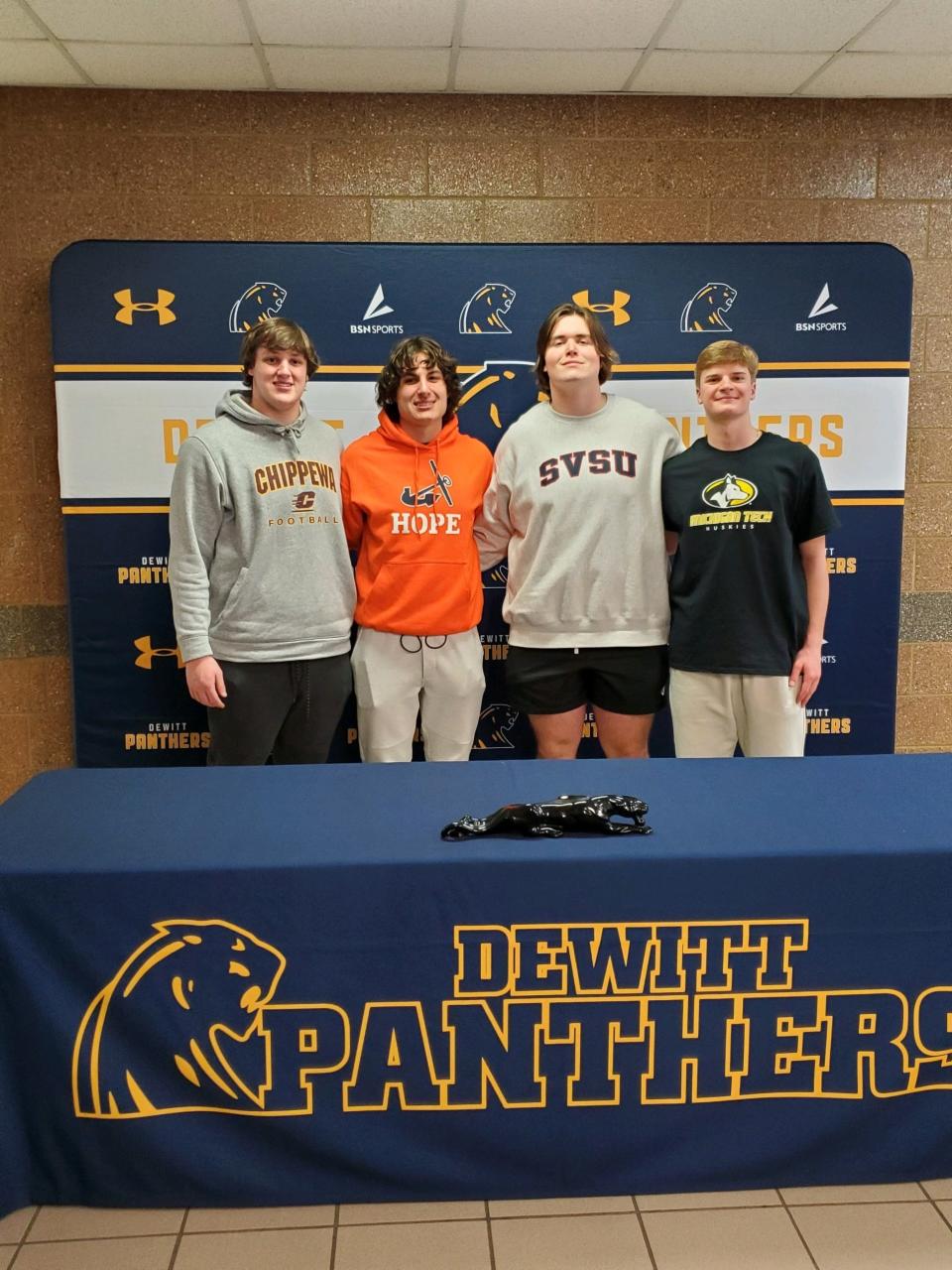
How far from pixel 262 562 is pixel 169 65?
160 centimetres

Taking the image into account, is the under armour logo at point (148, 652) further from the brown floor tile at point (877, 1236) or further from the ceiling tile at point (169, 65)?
the brown floor tile at point (877, 1236)

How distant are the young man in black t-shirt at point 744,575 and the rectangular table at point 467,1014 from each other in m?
Answer: 1.06

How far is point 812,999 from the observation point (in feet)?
5.25

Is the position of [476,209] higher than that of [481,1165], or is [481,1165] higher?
[476,209]

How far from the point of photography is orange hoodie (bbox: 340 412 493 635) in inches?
112

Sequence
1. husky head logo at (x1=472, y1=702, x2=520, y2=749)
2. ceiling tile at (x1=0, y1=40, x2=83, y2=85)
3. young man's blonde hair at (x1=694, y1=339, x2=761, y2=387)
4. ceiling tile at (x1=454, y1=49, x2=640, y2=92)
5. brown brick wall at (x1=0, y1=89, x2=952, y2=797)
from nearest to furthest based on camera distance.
→ young man's blonde hair at (x1=694, y1=339, x2=761, y2=387), ceiling tile at (x1=0, y1=40, x2=83, y2=85), ceiling tile at (x1=454, y1=49, x2=640, y2=92), brown brick wall at (x1=0, y1=89, x2=952, y2=797), husky head logo at (x1=472, y1=702, x2=520, y2=749)

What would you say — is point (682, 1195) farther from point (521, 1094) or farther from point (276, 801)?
point (276, 801)

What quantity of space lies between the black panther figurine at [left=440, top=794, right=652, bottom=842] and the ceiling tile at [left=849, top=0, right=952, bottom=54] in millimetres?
2406

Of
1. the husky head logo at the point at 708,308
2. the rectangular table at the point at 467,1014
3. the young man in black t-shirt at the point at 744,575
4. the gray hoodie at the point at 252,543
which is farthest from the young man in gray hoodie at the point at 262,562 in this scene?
the husky head logo at the point at 708,308

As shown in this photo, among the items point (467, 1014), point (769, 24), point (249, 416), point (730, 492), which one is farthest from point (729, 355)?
point (467, 1014)

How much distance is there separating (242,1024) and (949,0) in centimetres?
301

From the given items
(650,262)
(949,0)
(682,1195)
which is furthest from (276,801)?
(949,0)

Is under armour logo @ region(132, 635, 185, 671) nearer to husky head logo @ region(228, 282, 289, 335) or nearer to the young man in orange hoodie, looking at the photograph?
the young man in orange hoodie

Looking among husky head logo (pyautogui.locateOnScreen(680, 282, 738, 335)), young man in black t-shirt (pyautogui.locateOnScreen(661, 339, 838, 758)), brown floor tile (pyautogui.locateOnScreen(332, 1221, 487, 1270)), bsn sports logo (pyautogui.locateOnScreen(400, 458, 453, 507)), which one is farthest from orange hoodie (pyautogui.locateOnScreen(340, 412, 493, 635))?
brown floor tile (pyautogui.locateOnScreen(332, 1221, 487, 1270))
